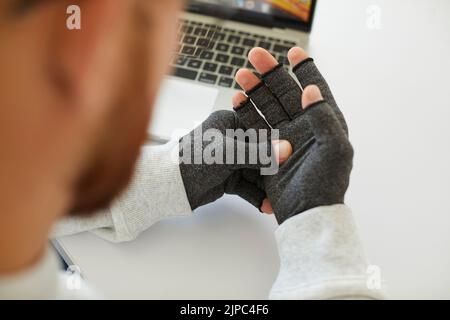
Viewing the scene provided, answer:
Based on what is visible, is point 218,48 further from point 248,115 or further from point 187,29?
point 248,115

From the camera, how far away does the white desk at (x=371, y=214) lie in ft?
1.53

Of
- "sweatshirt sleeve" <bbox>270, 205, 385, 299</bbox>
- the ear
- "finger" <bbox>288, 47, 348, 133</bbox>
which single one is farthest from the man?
"finger" <bbox>288, 47, 348, 133</bbox>

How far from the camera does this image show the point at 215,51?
0.68 meters

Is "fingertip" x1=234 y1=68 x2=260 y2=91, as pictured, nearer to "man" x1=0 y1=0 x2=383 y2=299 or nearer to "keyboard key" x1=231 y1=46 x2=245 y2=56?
"keyboard key" x1=231 y1=46 x2=245 y2=56

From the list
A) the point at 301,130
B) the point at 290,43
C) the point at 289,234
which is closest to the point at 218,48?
the point at 290,43

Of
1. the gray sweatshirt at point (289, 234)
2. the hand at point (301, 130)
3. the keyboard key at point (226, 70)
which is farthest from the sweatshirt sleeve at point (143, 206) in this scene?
the keyboard key at point (226, 70)

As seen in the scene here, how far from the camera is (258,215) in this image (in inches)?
20.4

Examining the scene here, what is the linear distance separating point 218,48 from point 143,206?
306mm

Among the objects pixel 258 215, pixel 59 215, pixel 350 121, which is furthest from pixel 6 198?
pixel 350 121

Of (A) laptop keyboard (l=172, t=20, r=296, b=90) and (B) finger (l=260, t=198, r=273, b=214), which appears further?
(A) laptop keyboard (l=172, t=20, r=296, b=90)

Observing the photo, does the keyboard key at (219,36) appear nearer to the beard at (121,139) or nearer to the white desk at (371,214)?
the white desk at (371,214)

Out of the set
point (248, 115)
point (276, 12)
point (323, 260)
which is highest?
point (276, 12)

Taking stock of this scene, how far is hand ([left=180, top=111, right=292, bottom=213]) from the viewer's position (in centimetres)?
49
